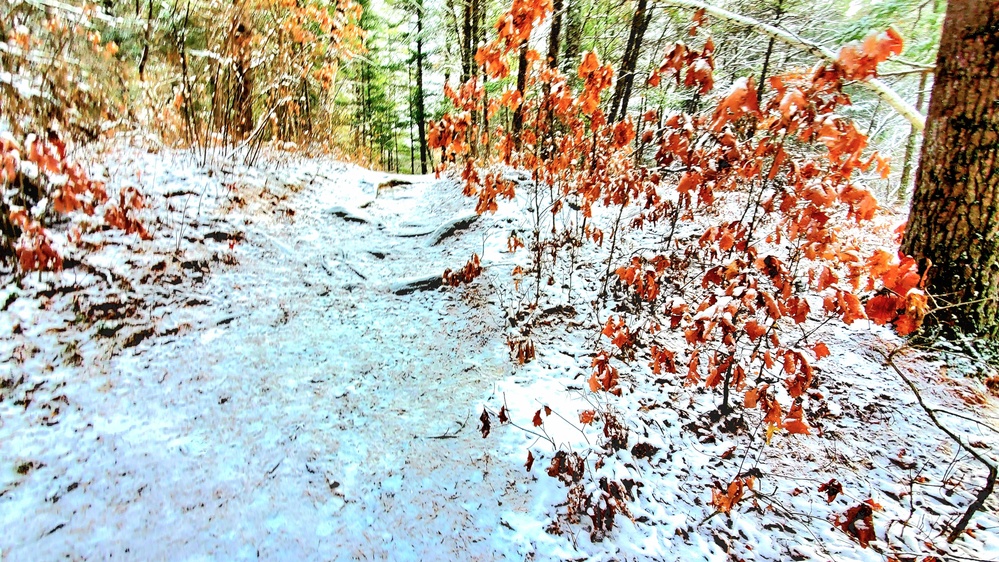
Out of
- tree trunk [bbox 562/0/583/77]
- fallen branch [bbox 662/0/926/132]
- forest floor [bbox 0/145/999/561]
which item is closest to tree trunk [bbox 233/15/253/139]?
forest floor [bbox 0/145/999/561]

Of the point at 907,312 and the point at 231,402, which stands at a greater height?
the point at 907,312

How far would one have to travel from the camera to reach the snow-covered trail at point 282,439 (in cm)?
250

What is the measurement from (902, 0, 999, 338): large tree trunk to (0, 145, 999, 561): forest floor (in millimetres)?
588

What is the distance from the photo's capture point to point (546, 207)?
22.1ft

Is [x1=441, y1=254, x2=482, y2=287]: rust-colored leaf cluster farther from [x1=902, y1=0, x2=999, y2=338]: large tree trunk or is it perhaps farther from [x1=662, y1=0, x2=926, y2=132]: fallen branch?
[x1=902, y1=0, x2=999, y2=338]: large tree trunk

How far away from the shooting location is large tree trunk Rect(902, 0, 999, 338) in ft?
10.9

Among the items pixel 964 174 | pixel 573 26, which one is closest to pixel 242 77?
pixel 573 26

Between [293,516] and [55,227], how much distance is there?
3.77 meters

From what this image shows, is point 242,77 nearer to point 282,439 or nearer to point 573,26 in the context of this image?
point 573,26

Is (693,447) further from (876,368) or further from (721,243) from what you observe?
(876,368)

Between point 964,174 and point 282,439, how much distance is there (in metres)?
5.52

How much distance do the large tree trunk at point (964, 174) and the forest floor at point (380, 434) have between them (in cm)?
59

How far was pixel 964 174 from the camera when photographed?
3.44m

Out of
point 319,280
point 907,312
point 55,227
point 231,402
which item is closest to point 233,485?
point 231,402
